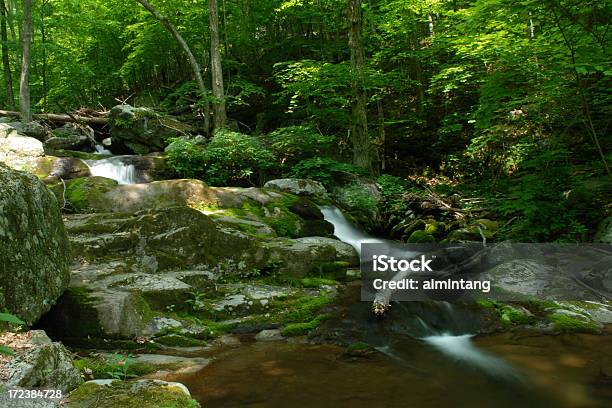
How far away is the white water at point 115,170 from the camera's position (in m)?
11.4

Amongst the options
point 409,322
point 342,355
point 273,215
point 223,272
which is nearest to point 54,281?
point 223,272

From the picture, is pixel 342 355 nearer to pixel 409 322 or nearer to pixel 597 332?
pixel 409 322

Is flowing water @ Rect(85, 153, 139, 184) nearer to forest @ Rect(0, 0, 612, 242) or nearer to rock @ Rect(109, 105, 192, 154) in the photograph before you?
forest @ Rect(0, 0, 612, 242)

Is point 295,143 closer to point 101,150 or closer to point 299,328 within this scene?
point 101,150

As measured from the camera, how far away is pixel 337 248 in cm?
808

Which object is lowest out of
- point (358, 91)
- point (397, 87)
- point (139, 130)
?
point (139, 130)

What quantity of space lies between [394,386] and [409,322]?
5.72 feet

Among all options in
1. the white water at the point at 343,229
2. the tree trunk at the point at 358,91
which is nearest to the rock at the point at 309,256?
the white water at the point at 343,229

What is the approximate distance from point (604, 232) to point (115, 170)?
11.2 metres

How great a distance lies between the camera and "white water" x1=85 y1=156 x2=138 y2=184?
11430 millimetres

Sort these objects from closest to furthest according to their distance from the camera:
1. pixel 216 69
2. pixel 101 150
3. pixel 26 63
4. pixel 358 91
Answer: pixel 358 91, pixel 26 63, pixel 216 69, pixel 101 150

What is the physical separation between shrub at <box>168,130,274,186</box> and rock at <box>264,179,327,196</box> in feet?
3.23

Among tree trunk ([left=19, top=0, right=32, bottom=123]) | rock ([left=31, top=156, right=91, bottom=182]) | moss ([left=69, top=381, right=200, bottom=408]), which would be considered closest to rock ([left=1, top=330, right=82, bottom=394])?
moss ([left=69, top=381, right=200, bottom=408])

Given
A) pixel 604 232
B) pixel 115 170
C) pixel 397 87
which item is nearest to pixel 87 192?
pixel 115 170
